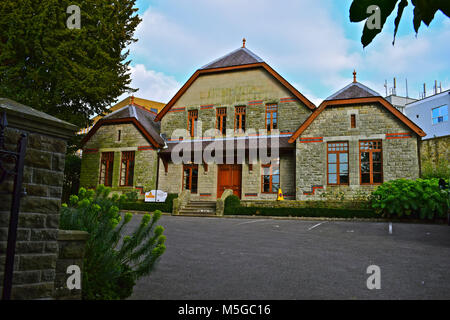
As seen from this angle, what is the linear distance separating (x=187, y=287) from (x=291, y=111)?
16414mm

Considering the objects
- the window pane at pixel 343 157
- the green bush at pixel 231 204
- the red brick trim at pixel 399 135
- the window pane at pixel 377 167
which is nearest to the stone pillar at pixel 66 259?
the green bush at pixel 231 204

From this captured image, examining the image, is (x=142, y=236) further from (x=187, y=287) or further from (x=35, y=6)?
(x=35, y=6)

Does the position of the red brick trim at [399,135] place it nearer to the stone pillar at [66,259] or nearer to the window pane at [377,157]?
the window pane at [377,157]

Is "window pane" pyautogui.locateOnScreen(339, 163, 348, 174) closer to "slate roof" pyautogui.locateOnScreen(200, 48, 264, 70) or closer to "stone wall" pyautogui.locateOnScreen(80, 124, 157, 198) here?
"slate roof" pyautogui.locateOnScreen(200, 48, 264, 70)

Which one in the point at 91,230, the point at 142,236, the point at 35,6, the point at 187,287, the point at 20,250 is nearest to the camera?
the point at 20,250

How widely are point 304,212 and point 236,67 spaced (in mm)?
10218

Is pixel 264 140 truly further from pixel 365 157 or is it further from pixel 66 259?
pixel 66 259

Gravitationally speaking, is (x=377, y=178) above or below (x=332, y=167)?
below

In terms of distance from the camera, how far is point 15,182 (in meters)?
3.03

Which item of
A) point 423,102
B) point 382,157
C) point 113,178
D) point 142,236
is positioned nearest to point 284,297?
point 142,236

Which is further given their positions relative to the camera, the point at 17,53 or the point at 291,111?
the point at 291,111

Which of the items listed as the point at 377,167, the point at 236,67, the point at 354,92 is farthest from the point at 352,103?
the point at 236,67

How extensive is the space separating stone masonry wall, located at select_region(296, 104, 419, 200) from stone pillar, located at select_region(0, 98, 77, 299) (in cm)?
1588

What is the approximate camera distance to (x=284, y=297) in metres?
4.41
